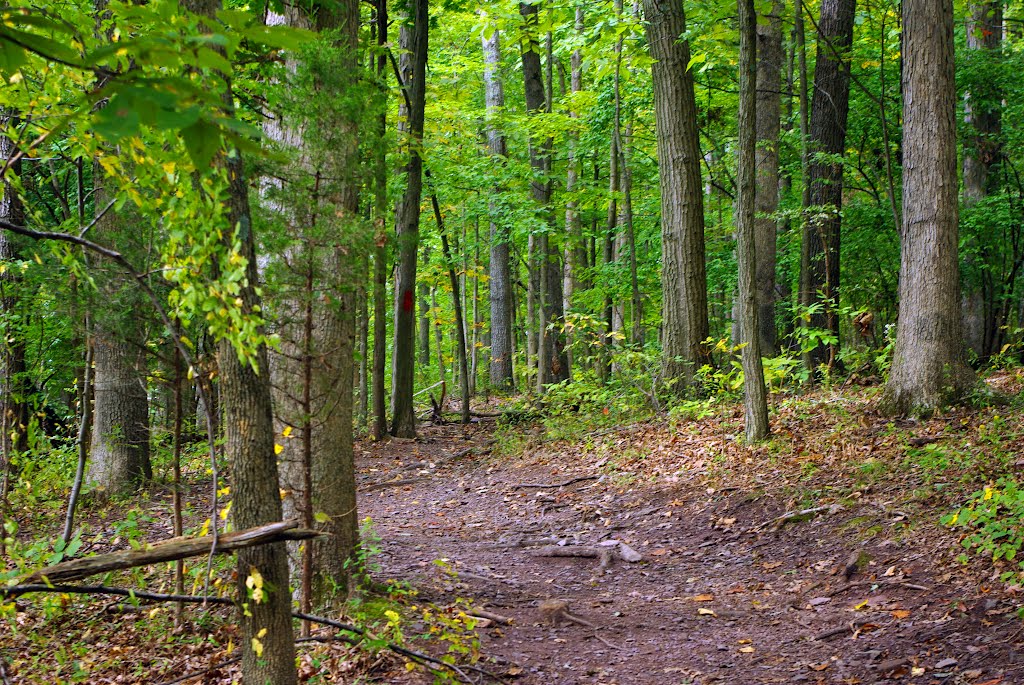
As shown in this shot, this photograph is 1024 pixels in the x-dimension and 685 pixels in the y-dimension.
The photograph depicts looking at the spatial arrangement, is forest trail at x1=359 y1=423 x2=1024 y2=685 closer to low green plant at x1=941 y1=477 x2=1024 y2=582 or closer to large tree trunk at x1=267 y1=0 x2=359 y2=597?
low green plant at x1=941 y1=477 x2=1024 y2=582

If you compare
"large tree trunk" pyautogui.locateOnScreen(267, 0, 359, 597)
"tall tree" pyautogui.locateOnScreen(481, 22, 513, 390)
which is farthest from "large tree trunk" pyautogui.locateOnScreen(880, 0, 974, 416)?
"tall tree" pyautogui.locateOnScreen(481, 22, 513, 390)

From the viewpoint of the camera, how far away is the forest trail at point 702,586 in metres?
5.09

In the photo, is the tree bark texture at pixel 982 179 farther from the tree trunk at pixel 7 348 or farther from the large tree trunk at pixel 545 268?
the tree trunk at pixel 7 348

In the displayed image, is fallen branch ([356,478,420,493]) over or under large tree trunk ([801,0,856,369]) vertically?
under

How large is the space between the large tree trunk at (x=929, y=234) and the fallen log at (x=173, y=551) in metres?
7.41

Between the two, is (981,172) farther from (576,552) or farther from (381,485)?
(381,485)

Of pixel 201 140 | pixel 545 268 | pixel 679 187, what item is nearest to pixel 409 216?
pixel 679 187

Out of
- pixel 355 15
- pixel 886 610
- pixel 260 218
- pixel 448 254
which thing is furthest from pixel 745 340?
pixel 448 254

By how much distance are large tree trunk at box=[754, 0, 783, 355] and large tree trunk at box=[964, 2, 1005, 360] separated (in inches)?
115

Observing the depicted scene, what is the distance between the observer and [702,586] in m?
6.80

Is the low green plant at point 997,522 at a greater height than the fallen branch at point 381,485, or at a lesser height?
greater

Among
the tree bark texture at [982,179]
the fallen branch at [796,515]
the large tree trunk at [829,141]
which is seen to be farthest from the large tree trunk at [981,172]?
the fallen branch at [796,515]

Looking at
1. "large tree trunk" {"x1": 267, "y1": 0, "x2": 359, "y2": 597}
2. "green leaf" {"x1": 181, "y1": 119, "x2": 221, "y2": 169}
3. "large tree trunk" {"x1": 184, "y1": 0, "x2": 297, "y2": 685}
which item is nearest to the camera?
"green leaf" {"x1": 181, "y1": 119, "x2": 221, "y2": 169}

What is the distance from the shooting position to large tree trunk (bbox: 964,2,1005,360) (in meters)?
12.3
